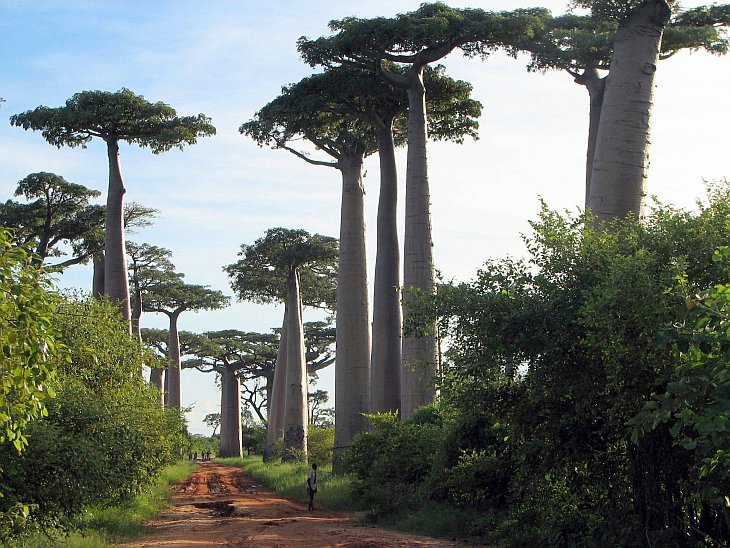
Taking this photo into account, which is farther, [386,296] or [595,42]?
[386,296]

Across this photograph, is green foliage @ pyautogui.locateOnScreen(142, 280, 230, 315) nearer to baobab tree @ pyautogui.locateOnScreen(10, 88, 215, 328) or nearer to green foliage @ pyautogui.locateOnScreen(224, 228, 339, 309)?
green foliage @ pyautogui.locateOnScreen(224, 228, 339, 309)

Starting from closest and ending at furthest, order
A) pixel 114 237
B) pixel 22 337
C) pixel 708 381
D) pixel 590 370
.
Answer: pixel 708 381 < pixel 22 337 < pixel 590 370 < pixel 114 237

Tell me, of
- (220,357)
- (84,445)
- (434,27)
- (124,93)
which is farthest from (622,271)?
(220,357)

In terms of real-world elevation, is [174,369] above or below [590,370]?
above

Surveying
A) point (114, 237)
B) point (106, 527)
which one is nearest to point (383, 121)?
point (114, 237)

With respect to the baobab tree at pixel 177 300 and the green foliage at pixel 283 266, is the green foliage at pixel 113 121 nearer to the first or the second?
the green foliage at pixel 283 266

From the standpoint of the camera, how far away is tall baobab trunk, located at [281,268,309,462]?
1196 inches

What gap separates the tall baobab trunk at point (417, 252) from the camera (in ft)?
60.3

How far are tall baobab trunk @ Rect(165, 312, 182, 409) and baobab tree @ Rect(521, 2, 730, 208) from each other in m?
25.3

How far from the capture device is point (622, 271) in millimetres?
7465

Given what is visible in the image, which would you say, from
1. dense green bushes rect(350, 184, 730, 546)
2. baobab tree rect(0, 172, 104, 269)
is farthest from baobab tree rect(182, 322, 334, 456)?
dense green bushes rect(350, 184, 730, 546)

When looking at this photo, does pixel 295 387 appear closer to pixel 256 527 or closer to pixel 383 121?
pixel 383 121

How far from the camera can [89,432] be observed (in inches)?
434

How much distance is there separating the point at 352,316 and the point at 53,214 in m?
9.46
